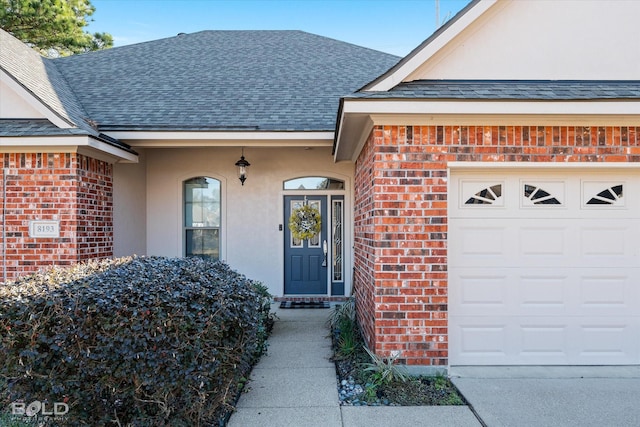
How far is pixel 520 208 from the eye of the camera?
15.0 ft

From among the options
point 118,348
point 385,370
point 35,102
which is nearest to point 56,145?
point 35,102

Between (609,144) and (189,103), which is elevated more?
(189,103)

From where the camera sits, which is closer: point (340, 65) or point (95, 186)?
point (95, 186)

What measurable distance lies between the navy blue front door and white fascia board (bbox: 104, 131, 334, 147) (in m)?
1.72

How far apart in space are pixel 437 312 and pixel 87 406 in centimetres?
334

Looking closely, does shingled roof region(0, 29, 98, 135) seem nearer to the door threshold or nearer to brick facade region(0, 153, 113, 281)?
brick facade region(0, 153, 113, 281)

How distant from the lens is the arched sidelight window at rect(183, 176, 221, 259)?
8.29m

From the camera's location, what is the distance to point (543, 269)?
15.0 feet

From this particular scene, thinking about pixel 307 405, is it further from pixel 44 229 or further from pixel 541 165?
pixel 44 229

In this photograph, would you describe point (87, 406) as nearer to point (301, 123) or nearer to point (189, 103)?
point (301, 123)

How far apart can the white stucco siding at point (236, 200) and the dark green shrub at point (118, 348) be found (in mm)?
4811

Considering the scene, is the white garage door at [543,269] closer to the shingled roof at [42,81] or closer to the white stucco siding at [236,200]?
the white stucco siding at [236,200]

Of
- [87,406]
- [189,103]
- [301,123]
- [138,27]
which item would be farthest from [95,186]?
→ [138,27]

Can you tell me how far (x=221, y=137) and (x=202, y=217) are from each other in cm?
228
